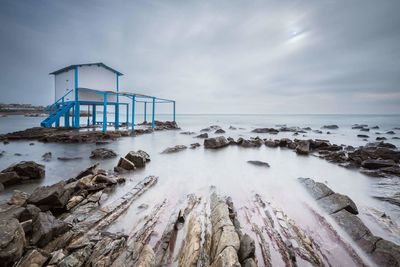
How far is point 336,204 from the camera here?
19.8 feet

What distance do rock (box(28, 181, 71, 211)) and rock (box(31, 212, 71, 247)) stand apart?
1.02 m

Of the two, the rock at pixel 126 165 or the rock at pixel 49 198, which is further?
the rock at pixel 126 165

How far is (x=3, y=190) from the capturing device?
7.02 meters

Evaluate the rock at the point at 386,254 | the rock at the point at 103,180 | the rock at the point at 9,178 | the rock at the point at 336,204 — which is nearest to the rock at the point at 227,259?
the rock at the point at 386,254

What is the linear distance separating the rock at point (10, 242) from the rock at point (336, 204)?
7164mm

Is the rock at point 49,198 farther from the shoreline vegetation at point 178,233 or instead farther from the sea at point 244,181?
the sea at point 244,181

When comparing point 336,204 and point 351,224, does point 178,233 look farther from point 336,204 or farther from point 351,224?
point 336,204

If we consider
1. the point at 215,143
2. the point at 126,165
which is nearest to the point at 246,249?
the point at 126,165

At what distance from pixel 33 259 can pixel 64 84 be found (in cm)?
2799

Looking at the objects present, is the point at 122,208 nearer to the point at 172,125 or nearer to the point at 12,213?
the point at 12,213

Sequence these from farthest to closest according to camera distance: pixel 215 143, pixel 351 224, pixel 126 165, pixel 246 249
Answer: pixel 215 143 < pixel 126 165 < pixel 351 224 < pixel 246 249

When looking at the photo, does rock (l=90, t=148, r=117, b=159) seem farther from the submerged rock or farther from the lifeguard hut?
the lifeguard hut

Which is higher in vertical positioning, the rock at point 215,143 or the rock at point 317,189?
the rock at point 215,143

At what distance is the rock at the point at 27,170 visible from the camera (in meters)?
8.16
